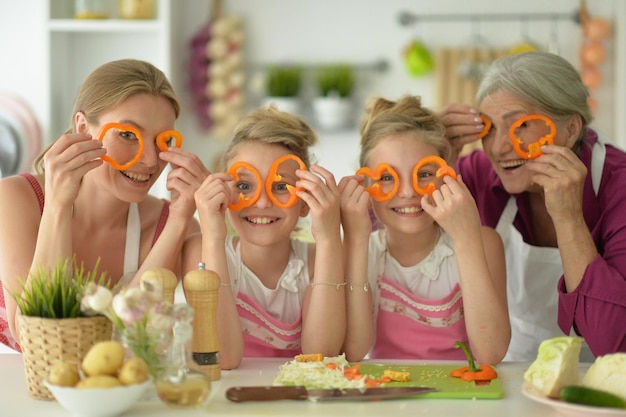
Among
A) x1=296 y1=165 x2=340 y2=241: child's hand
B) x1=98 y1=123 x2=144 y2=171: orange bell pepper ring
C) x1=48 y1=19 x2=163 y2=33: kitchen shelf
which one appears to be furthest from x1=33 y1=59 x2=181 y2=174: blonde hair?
x1=48 y1=19 x2=163 y2=33: kitchen shelf

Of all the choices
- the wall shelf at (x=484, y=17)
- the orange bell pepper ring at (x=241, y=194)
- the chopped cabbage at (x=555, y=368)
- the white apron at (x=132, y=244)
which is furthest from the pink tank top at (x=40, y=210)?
the wall shelf at (x=484, y=17)

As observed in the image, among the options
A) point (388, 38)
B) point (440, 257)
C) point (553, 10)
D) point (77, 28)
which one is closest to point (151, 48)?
point (77, 28)

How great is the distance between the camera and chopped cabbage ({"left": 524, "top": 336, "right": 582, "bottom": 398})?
1.36 metres

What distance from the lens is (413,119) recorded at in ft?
6.75

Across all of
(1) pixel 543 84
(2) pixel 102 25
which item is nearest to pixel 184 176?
(1) pixel 543 84

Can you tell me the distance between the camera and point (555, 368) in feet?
4.48

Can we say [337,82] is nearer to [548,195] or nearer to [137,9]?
[137,9]

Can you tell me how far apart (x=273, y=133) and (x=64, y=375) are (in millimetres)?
871

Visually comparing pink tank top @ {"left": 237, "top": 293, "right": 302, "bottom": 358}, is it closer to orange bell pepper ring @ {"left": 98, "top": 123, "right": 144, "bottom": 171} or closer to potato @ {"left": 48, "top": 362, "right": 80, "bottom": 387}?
orange bell pepper ring @ {"left": 98, "top": 123, "right": 144, "bottom": 171}

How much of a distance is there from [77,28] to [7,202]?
204 cm

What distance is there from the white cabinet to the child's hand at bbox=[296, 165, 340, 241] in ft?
7.43

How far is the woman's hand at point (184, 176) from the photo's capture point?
6.22 ft

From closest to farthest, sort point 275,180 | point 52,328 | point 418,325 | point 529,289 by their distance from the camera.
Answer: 1. point 52,328
2. point 275,180
3. point 418,325
4. point 529,289

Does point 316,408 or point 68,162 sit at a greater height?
point 68,162
